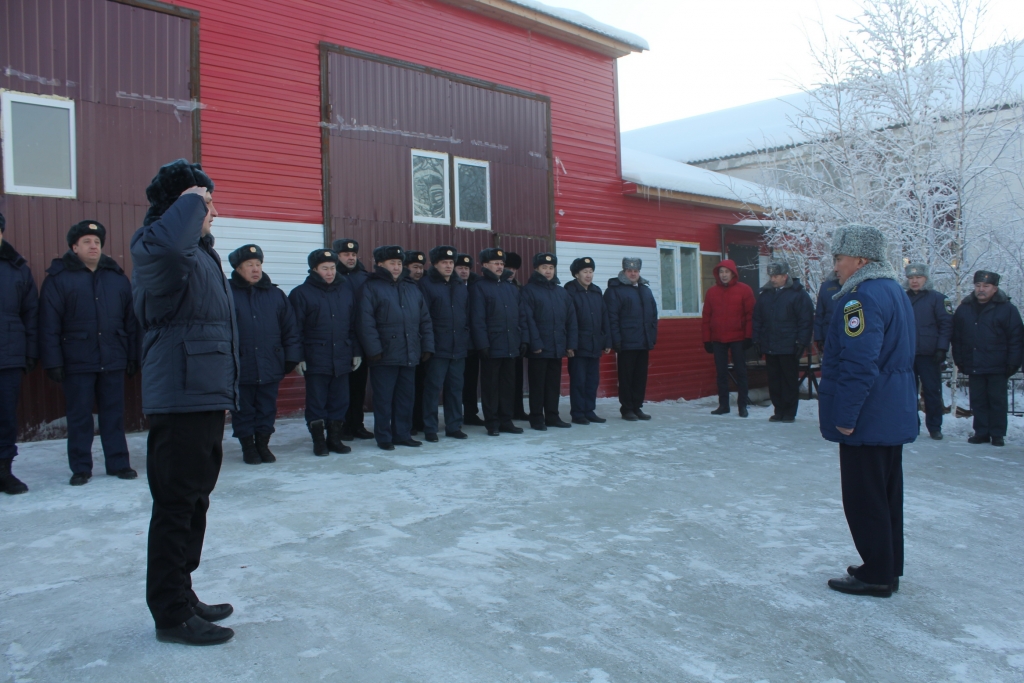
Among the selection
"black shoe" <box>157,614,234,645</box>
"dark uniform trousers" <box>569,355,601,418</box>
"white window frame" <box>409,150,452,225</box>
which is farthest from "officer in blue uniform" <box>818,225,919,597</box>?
"white window frame" <box>409,150,452,225</box>

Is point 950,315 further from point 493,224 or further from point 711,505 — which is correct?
point 493,224

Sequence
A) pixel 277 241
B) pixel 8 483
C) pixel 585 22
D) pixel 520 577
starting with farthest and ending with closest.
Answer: pixel 585 22 → pixel 277 241 → pixel 8 483 → pixel 520 577

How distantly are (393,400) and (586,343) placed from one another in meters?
2.52

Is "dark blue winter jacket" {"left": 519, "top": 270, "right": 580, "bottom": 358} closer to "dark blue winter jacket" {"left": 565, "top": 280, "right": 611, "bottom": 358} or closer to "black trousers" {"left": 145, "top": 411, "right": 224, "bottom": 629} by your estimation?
"dark blue winter jacket" {"left": 565, "top": 280, "right": 611, "bottom": 358}

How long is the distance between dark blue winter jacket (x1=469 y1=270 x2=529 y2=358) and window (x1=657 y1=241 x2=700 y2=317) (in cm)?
559

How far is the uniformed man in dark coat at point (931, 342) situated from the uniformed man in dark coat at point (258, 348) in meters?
6.11

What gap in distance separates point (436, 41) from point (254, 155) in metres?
3.15

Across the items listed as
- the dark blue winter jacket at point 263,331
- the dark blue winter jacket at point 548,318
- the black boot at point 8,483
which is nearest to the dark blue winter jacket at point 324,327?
the dark blue winter jacket at point 263,331

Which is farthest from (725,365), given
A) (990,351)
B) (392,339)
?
(392,339)

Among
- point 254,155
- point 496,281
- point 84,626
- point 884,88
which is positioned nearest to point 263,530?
point 84,626

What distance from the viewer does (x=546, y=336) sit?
8.13 m

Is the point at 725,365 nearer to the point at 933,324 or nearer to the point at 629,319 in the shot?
the point at 629,319

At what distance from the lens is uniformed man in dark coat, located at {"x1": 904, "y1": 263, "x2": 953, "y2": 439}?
7680mm

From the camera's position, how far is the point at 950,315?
777 centimetres
